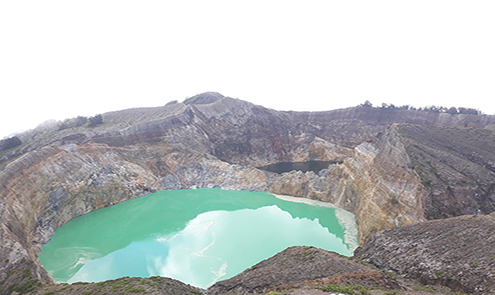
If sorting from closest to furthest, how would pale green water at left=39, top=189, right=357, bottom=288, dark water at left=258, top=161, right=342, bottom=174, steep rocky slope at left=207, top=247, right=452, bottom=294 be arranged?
steep rocky slope at left=207, top=247, right=452, bottom=294, pale green water at left=39, top=189, right=357, bottom=288, dark water at left=258, top=161, right=342, bottom=174

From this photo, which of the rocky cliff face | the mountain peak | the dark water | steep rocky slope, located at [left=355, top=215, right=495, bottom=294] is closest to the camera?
steep rocky slope, located at [left=355, top=215, right=495, bottom=294]

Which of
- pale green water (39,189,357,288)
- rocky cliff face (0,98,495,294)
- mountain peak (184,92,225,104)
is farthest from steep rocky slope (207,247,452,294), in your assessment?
mountain peak (184,92,225,104)

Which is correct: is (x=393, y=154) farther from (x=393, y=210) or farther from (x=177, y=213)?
(x=177, y=213)

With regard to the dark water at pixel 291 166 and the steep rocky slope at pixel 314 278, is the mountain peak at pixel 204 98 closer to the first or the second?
the dark water at pixel 291 166

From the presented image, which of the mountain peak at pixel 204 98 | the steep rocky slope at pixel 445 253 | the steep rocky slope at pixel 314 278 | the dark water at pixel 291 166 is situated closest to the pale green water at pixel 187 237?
the steep rocky slope at pixel 314 278

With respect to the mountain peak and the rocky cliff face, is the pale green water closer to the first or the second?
the rocky cliff face

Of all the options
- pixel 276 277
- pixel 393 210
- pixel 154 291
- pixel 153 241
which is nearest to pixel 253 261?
pixel 276 277
